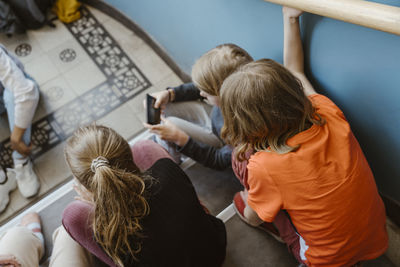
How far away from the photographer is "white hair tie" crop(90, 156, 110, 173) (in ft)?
3.11

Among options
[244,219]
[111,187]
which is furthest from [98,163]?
[244,219]

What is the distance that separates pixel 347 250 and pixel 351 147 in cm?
33

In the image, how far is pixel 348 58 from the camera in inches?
41.0

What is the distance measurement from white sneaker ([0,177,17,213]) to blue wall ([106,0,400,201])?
4.84 ft

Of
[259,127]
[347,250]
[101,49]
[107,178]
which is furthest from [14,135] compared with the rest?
[347,250]

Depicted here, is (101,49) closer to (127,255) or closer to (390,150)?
(127,255)

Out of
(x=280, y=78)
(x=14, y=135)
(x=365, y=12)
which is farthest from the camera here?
(x=14, y=135)

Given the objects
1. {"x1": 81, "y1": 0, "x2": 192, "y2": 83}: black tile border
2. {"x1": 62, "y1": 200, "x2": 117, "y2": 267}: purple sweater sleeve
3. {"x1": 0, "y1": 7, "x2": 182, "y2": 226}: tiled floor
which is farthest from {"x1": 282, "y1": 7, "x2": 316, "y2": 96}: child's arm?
{"x1": 0, "y1": 7, "x2": 182, "y2": 226}: tiled floor

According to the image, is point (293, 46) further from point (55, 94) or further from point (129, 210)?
point (55, 94)

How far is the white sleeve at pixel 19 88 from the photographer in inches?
69.4

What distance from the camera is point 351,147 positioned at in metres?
0.94

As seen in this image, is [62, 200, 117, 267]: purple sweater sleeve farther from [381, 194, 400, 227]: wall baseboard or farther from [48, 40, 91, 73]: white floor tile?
[48, 40, 91, 73]: white floor tile

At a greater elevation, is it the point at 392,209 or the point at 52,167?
the point at 392,209

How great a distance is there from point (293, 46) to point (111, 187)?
809 mm
